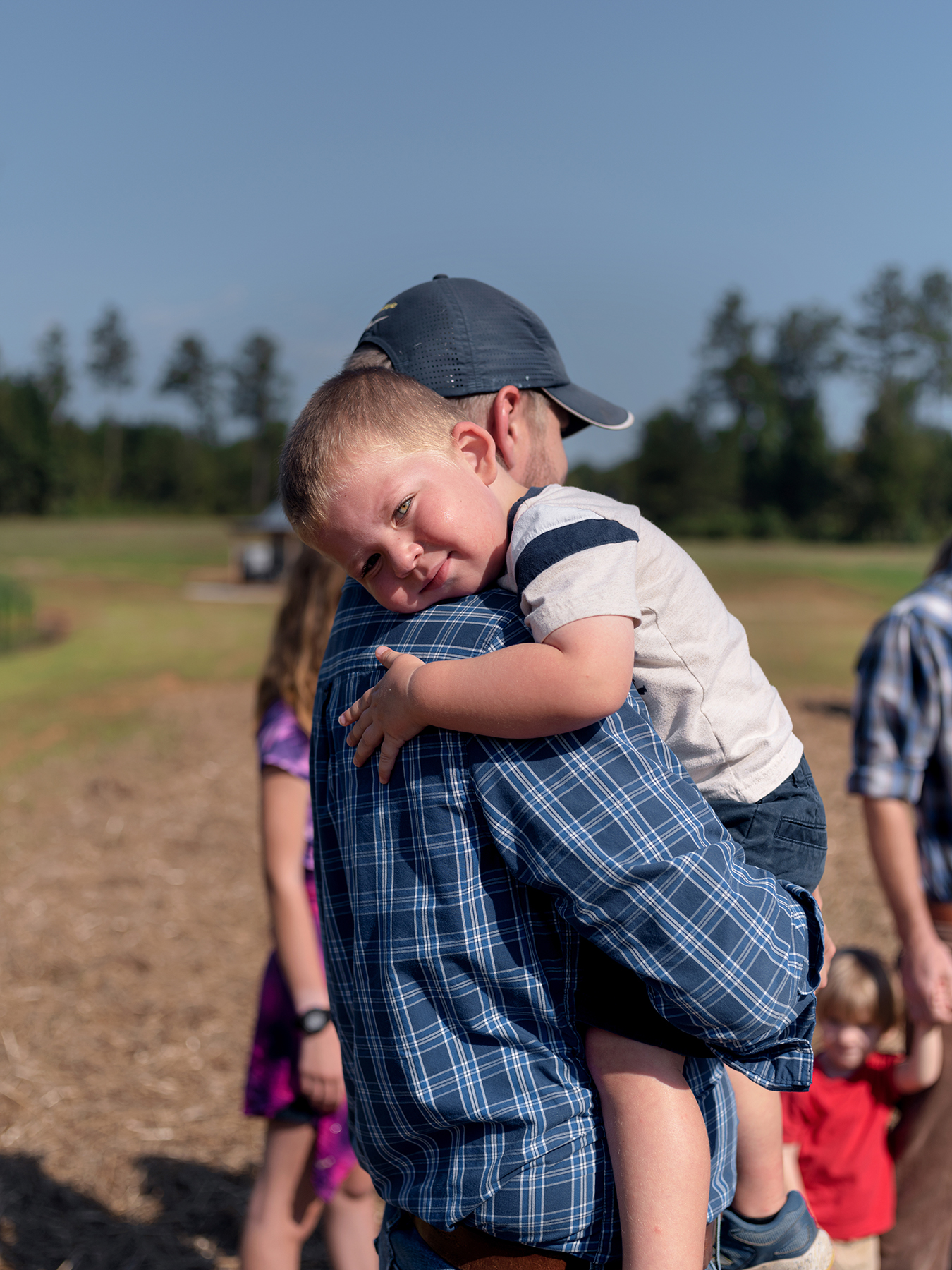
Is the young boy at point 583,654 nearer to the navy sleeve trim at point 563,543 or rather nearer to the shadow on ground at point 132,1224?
the navy sleeve trim at point 563,543

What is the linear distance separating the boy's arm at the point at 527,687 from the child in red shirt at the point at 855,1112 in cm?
239

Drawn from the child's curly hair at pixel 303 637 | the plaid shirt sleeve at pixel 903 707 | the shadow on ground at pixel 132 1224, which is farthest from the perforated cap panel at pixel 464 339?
the shadow on ground at pixel 132 1224

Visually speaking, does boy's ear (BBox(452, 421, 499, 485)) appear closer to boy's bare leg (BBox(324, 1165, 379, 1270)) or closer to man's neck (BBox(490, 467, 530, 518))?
man's neck (BBox(490, 467, 530, 518))

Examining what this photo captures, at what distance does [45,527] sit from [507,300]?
61990 millimetres

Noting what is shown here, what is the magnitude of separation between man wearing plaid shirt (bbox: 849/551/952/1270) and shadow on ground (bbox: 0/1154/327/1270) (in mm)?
2139

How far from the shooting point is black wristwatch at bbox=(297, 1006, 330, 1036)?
2834 mm

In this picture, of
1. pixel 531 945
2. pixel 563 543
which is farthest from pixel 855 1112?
pixel 563 543

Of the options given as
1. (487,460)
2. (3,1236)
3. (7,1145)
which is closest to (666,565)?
(487,460)

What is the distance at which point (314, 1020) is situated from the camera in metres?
2.84

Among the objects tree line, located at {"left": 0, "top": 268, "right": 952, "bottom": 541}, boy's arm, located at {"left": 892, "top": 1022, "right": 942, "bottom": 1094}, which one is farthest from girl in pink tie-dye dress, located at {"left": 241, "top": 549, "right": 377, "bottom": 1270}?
tree line, located at {"left": 0, "top": 268, "right": 952, "bottom": 541}

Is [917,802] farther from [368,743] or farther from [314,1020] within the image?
[368,743]

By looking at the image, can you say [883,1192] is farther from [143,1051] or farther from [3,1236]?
[143,1051]

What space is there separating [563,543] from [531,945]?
20.7 inches

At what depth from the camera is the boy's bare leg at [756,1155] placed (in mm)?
1722
